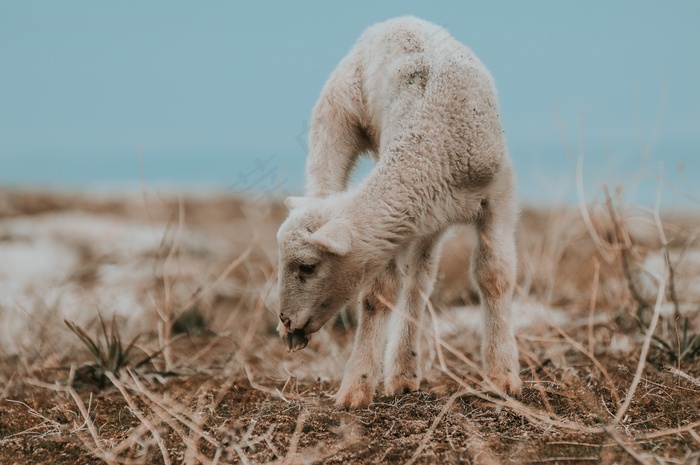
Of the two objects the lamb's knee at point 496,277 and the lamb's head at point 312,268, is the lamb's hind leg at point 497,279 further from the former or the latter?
the lamb's head at point 312,268

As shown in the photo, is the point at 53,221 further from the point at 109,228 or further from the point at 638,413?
the point at 638,413

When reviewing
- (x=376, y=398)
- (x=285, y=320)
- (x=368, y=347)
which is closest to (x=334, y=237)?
(x=285, y=320)

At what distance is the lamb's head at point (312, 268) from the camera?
4172 millimetres

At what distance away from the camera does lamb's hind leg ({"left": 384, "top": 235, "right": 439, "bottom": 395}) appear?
532cm

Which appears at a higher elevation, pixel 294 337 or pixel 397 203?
pixel 397 203

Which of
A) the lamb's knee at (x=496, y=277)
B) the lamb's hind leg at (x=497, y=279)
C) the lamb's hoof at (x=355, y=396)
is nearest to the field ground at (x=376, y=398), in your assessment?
the lamb's hoof at (x=355, y=396)

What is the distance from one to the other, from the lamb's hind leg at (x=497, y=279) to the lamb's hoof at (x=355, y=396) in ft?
2.81

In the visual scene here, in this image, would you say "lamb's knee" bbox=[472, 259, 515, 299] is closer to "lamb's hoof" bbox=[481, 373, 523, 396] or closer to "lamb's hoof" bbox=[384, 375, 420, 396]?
"lamb's hoof" bbox=[481, 373, 523, 396]

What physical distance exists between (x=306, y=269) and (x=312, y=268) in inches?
1.3

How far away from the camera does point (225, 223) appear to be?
2003 cm

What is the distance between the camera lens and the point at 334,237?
4.10 meters

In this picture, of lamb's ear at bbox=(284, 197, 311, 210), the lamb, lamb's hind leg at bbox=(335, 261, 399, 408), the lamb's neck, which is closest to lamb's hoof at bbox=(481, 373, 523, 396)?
the lamb

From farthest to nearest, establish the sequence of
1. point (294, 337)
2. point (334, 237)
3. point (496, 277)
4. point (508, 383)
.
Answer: point (496, 277) < point (508, 383) < point (294, 337) < point (334, 237)

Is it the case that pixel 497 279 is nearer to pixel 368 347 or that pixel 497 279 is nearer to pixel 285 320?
pixel 368 347
